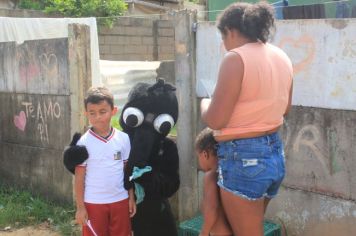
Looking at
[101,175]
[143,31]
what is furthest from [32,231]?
[143,31]

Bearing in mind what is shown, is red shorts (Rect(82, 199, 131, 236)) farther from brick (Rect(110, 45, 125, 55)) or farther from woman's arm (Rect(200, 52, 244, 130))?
brick (Rect(110, 45, 125, 55))

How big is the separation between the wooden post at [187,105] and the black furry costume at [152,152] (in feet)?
1.79

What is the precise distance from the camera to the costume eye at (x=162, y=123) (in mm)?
3322

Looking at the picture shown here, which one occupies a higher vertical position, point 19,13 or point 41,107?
point 19,13

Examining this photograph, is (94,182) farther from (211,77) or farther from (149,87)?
(211,77)

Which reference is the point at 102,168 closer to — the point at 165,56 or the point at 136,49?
the point at 136,49

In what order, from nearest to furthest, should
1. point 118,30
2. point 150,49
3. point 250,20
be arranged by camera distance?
1. point 250,20
2. point 118,30
3. point 150,49

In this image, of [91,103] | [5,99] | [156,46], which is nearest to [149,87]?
[91,103]

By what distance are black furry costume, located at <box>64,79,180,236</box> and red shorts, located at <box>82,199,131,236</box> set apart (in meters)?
0.16

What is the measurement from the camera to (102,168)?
128 inches

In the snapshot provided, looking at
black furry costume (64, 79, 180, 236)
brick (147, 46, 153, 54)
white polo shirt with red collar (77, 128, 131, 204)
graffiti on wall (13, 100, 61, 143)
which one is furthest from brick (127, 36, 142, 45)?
white polo shirt with red collar (77, 128, 131, 204)

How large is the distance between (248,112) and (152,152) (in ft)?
3.94

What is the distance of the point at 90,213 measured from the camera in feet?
10.8

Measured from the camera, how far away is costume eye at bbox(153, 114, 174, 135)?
10.9 feet
